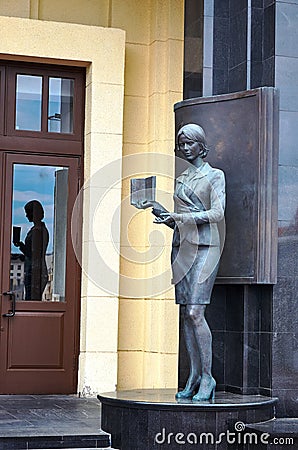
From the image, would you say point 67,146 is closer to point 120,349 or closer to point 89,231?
point 89,231

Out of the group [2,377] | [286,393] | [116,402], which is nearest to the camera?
[116,402]

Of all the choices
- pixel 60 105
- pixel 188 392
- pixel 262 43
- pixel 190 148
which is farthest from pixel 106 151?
pixel 188 392

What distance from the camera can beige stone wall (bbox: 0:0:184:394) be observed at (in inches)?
358

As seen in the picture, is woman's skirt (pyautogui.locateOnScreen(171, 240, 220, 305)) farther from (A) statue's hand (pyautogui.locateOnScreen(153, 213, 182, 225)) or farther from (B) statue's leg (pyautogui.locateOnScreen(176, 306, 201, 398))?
(A) statue's hand (pyautogui.locateOnScreen(153, 213, 182, 225))

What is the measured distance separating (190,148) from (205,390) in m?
1.83

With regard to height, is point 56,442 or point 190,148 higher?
point 190,148

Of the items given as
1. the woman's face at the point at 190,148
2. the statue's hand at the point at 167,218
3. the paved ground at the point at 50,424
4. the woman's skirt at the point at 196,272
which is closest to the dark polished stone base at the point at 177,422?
the paved ground at the point at 50,424

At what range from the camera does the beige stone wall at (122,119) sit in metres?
9.10

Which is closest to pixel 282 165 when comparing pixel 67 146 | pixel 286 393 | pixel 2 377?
pixel 286 393

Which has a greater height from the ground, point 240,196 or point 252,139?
point 252,139

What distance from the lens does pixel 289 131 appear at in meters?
7.26

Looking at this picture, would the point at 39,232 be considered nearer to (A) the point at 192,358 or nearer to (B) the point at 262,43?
(A) the point at 192,358

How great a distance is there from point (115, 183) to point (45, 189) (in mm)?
727

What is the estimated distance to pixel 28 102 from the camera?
9.42 metres
